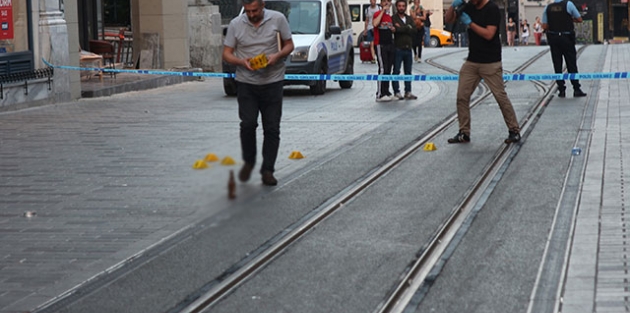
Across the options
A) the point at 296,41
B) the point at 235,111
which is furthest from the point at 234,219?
the point at 296,41

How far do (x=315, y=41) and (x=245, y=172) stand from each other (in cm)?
1416

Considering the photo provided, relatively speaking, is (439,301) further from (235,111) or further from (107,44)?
(107,44)

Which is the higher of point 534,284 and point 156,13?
point 156,13

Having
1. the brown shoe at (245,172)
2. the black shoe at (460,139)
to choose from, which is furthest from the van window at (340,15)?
the brown shoe at (245,172)

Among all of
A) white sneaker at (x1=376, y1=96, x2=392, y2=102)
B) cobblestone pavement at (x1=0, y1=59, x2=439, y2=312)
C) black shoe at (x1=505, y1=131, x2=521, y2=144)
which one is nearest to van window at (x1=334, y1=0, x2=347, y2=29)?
cobblestone pavement at (x1=0, y1=59, x2=439, y2=312)

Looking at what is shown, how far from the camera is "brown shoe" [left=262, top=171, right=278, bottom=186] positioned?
10609 mm

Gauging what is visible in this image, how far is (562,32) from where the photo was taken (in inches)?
758

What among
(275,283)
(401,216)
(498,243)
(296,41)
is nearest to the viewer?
(275,283)

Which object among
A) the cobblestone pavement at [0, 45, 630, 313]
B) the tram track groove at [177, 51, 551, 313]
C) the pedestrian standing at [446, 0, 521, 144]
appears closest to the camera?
the tram track groove at [177, 51, 551, 313]

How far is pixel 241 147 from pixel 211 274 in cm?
212

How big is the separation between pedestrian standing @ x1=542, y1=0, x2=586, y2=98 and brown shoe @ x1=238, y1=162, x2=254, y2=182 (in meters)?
11.0

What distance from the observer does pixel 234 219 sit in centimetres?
823

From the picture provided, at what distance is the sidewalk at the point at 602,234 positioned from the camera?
643 cm

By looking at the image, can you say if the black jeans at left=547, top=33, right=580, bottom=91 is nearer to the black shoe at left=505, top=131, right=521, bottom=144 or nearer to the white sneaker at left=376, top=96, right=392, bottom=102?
the white sneaker at left=376, top=96, right=392, bottom=102
